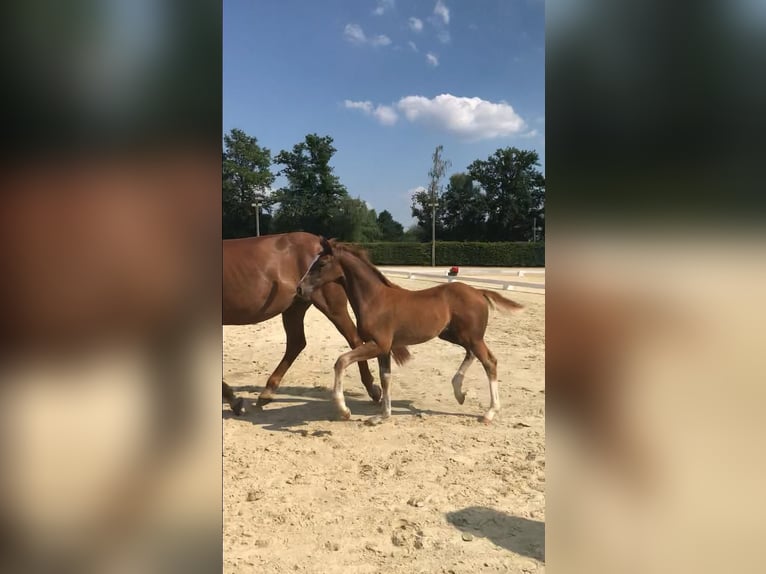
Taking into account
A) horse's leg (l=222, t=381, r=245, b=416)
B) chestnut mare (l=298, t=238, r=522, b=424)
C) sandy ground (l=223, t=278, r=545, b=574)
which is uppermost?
chestnut mare (l=298, t=238, r=522, b=424)

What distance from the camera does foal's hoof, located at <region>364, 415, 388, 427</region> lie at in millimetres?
3904

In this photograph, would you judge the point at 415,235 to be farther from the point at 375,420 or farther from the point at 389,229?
→ the point at 375,420

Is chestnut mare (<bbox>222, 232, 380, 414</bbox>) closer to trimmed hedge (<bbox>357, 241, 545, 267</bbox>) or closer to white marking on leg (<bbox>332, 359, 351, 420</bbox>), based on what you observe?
white marking on leg (<bbox>332, 359, 351, 420</bbox>)

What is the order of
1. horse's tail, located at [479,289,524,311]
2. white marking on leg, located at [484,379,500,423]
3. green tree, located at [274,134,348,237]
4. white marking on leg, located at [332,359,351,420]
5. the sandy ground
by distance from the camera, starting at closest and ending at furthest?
1. the sandy ground
2. white marking on leg, located at [332,359,351,420]
3. white marking on leg, located at [484,379,500,423]
4. horse's tail, located at [479,289,524,311]
5. green tree, located at [274,134,348,237]

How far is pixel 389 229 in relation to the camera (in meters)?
41.2

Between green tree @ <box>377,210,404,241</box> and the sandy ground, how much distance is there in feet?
115

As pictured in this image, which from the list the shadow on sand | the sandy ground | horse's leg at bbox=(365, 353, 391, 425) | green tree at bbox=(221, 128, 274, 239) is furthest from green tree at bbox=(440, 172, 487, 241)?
the shadow on sand
